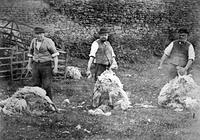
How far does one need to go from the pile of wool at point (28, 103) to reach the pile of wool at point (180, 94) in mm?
2473

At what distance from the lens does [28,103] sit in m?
7.95

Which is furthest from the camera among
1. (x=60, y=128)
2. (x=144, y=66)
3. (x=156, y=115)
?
(x=144, y=66)

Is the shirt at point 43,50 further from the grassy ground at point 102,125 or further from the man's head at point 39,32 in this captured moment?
the grassy ground at point 102,125

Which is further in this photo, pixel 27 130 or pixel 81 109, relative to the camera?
pixel 81 109

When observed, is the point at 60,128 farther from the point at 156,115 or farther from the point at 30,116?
the point at 156,115

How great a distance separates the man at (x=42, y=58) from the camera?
866 cm

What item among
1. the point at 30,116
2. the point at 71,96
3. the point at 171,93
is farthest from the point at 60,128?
the point at 71,96

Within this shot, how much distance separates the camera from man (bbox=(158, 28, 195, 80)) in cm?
925

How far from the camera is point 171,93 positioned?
912 centimetres

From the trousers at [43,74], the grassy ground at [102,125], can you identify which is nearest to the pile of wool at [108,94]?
the grassy ground at [102,125]

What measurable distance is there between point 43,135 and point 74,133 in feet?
1.63

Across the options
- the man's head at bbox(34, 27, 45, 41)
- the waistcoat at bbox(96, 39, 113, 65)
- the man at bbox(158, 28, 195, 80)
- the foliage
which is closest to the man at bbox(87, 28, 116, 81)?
the waistcoat at bbox(96, 39, 113, 65)

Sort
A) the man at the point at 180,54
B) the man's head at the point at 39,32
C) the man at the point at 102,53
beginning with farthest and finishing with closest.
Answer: the man at the point at 102,53
the man at the point at 180,54
the man's head at the point at 39,32

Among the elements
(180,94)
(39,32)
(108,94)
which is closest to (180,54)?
(180,94)
